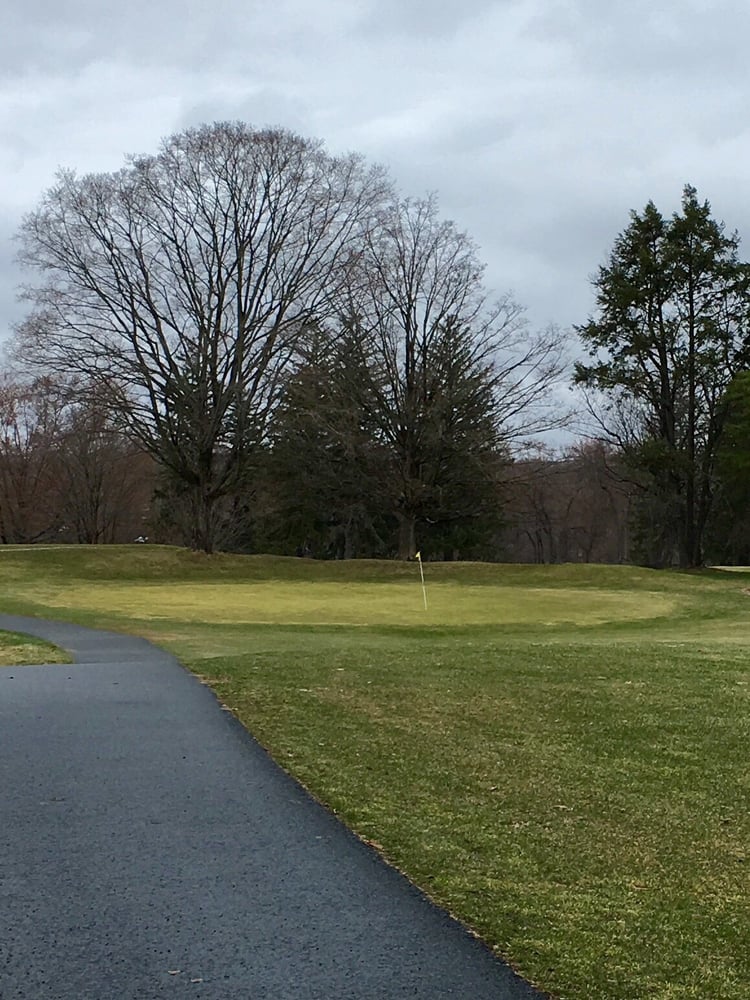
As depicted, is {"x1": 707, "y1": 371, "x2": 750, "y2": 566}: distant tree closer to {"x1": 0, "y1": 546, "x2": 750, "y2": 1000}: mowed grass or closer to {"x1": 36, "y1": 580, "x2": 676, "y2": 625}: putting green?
{"x1": 36, "y1": 580, "x2": 676, "y2": 625}: putting green

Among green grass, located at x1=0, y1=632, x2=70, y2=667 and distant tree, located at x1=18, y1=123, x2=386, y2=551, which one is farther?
distant tree, located at x1=18, y1=123, x2=386, y2=551

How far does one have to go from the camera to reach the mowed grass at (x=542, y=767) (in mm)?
4012

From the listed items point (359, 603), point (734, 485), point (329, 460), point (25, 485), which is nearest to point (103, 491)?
point (25, 485)

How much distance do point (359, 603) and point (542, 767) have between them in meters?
17.8

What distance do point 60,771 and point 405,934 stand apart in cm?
360

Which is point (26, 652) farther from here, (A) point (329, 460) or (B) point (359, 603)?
(A) point (329, 460)

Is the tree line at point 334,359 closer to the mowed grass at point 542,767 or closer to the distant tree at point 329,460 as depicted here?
the distant tree at point 329,460

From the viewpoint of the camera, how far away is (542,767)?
706 cm

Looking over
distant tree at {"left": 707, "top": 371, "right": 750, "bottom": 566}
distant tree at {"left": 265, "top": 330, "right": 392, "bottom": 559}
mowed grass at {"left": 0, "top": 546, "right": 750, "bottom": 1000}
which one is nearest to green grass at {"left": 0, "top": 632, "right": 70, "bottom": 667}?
mowed grass at {"left": 0, "top": 546, "right": 750, "bottom": 1000}

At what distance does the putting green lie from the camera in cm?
2144

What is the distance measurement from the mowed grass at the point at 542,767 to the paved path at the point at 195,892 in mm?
265

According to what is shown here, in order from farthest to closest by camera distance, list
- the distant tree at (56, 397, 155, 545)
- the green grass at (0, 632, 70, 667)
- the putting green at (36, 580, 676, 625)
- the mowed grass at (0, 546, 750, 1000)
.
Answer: the distant tree at (56, 397, 155, 545) < the putting green at (36, 580, 676, 625) < the green grass at (0, 632, 70, 667) < the mowed grass at (0, 546, 750, 1000)

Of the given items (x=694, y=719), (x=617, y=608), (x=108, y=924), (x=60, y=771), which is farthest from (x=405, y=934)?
(x=617, y=608)

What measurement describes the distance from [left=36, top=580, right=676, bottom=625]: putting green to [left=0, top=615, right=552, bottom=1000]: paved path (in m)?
13.8
